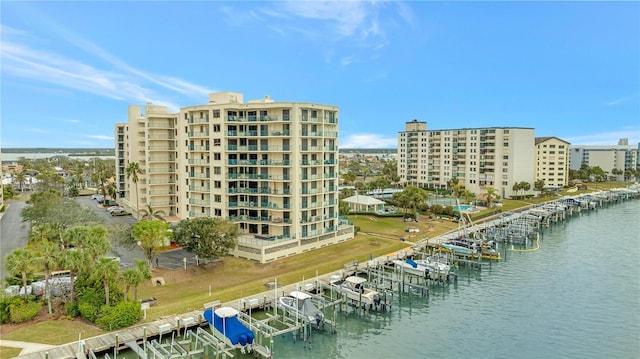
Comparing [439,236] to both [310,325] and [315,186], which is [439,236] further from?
[310,325]

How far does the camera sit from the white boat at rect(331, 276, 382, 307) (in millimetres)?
44062

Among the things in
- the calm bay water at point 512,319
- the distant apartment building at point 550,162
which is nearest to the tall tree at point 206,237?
the calm bay water at point 512,319

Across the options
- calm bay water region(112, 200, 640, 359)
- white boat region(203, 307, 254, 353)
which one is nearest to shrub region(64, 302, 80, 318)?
white boat region(203, 307, 254, 353)

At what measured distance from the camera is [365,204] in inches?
3799

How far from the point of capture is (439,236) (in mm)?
73562

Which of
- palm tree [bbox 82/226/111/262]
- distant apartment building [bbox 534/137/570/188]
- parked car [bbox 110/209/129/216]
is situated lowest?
parked car [bbox 110/209/129/216]

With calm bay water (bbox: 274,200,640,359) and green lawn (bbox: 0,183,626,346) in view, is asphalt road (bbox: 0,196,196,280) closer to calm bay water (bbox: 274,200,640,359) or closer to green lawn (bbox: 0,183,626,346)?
green lawn (bbox: 0,183,626,346)

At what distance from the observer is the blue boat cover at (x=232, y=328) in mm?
33625

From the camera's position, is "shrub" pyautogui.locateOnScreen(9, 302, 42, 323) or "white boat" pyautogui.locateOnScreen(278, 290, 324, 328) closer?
"shrub" pyautogui.locateOnScreen(9, 302, 42, 323)

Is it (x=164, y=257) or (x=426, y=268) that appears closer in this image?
(x=426, y=268)

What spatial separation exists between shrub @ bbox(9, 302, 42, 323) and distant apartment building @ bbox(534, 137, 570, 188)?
5750 inches

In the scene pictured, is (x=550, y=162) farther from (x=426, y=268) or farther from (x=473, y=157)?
(x=426, y=268)

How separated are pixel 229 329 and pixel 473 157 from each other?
114 meters

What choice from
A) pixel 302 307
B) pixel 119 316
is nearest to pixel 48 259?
pixel 119 316
